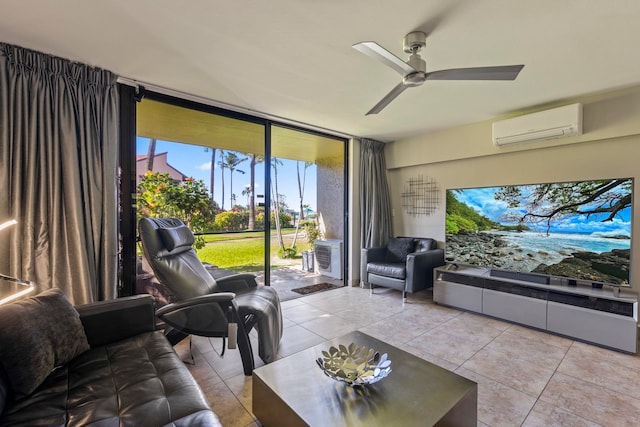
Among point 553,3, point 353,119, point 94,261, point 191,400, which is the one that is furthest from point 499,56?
point 94,261

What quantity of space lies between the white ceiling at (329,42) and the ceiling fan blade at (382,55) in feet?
0.79

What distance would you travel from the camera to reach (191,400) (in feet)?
3.65

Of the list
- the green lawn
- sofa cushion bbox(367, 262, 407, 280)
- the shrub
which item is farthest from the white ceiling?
sofa cushion bbox(367, 262, 407, 280)

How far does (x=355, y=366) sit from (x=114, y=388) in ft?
3.45

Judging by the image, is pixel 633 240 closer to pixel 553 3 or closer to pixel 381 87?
pixel 553 3

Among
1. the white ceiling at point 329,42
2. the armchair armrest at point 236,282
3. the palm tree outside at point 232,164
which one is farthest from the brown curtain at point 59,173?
the palm tree outside at point 232,164

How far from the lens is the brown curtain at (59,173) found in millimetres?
1933

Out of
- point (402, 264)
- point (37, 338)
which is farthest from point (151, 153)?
point (402, 264)

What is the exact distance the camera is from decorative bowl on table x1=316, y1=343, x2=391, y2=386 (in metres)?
1.33

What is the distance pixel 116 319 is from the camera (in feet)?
5.34

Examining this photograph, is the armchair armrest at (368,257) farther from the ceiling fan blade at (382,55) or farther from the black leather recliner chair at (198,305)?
the ceiling fan blade at (382,55)

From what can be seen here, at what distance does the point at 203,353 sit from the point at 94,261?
3.63 ft

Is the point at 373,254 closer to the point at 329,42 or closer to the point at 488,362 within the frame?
the point at 488,362

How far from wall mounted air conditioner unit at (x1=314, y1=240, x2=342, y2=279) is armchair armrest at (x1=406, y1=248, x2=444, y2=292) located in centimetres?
131
